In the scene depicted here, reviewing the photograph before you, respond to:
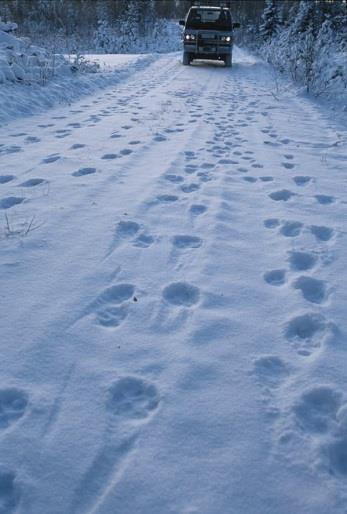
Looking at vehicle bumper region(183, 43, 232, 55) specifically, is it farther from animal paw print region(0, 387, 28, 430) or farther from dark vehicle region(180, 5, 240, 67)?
animal paw print region(0, 387, 28, 430)

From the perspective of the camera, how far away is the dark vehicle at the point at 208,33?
46.6 feet

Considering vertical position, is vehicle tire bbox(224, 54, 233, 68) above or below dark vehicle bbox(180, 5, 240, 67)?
below

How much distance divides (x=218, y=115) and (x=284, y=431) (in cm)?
648

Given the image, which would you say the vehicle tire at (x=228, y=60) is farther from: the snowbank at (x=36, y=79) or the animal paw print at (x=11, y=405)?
the animal paw print at (x=11, y=405)

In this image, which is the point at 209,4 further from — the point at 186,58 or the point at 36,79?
the point at 36,79

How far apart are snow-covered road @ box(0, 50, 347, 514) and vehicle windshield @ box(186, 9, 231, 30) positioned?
1183cm

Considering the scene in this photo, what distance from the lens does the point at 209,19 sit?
591 inches

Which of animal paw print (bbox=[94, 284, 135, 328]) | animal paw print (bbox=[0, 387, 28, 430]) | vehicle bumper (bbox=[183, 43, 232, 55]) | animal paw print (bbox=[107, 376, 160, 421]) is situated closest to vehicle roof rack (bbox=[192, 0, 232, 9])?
vehicle bumper (bbox=[183, 43, 232, 55])

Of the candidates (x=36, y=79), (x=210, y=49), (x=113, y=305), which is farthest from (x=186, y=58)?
(x=113, y=305)

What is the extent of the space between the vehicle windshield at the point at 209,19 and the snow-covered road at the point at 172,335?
1183 cm

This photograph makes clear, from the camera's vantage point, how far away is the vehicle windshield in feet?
47.9

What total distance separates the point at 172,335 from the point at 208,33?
14381 millimetres

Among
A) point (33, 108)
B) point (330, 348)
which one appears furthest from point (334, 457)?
point (33, 108)

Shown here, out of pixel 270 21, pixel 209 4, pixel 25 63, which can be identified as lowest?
pixel 25 63
